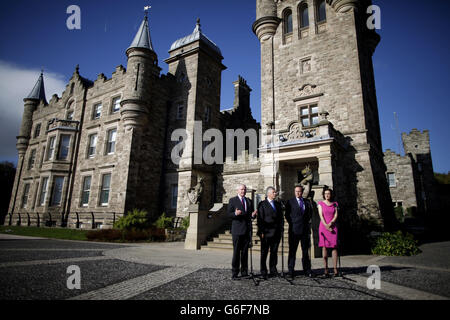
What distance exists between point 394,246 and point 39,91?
1460 inches

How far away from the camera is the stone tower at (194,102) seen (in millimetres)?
18594

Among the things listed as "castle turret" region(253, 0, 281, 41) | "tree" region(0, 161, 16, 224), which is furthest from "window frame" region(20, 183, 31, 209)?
"castle turret" region(253, 0, 281, 41)

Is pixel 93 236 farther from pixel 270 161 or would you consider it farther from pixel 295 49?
pixel 295 49

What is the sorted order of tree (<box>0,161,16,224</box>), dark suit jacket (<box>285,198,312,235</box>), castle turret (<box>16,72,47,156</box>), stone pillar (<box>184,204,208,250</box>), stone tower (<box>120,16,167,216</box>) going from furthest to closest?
1. tree (<box>0,161,16,224</box>)
2. castle turret (<box>16,72,47,156</box>)
3. stone tower (<box>120,16,167,216</box>)
4. stone pillar (<box>184,204,208,250</box>)
5. dark suit jacket (<box>285,198,312,235</box>)

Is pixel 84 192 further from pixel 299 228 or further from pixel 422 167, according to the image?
pixel 422 167

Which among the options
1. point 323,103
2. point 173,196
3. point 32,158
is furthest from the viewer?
point 32,158

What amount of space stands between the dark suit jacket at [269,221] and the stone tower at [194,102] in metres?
12.9

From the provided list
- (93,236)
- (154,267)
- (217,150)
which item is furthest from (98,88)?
(154,267)

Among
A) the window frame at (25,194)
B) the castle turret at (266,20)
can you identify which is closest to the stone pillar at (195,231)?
the castle turret at (266,20)

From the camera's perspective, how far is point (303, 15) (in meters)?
18.1

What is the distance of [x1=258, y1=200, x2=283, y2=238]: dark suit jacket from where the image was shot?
5402 millimetres

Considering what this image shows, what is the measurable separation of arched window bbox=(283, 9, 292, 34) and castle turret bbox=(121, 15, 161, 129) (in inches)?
399

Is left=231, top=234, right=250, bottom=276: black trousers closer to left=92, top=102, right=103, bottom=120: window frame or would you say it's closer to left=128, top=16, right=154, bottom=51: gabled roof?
left=128, top=16, right=154, bottom=51: gabled roof

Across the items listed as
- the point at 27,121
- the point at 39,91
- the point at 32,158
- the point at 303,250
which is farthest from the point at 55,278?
the point at 39,91
